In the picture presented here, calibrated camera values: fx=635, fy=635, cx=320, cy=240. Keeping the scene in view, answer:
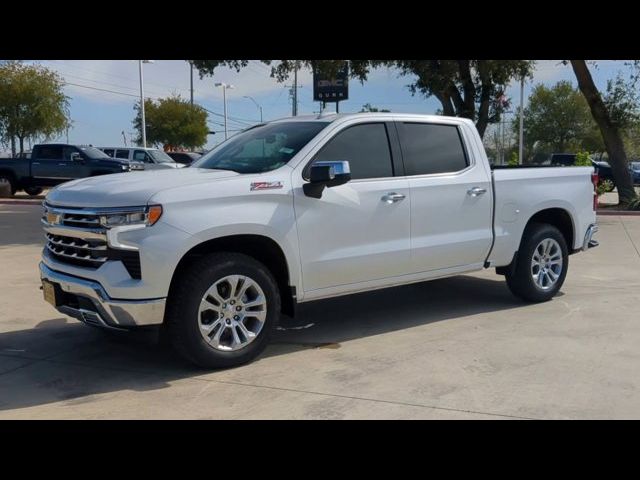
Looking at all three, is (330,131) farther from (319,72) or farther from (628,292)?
(319,72)

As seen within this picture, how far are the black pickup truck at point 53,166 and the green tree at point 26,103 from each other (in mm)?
12483

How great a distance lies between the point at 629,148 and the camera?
59531mm

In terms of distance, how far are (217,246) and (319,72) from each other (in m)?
13.4

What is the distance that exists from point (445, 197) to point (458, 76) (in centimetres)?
1565

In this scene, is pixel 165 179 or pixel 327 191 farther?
pixel 327 191

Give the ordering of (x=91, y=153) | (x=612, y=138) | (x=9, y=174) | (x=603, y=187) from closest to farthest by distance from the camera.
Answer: (x=612, y=138)
(x=91, y=153)
(x=603, y=187)
(x=9, y=174)

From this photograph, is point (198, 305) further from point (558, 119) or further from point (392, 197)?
point (558, 119)

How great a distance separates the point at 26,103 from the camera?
116 ft

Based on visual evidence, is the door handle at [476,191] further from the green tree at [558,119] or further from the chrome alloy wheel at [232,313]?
the green tree at [558,119]

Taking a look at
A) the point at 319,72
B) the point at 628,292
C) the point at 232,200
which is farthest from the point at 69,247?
the point at 319,72

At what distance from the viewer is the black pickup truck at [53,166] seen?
22.2 meters

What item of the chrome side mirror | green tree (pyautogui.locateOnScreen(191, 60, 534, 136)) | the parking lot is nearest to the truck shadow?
the parking lot

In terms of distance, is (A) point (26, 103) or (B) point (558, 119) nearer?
(A) point (26, 103)

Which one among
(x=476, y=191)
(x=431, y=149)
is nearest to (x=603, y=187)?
(x=476, y=191)
